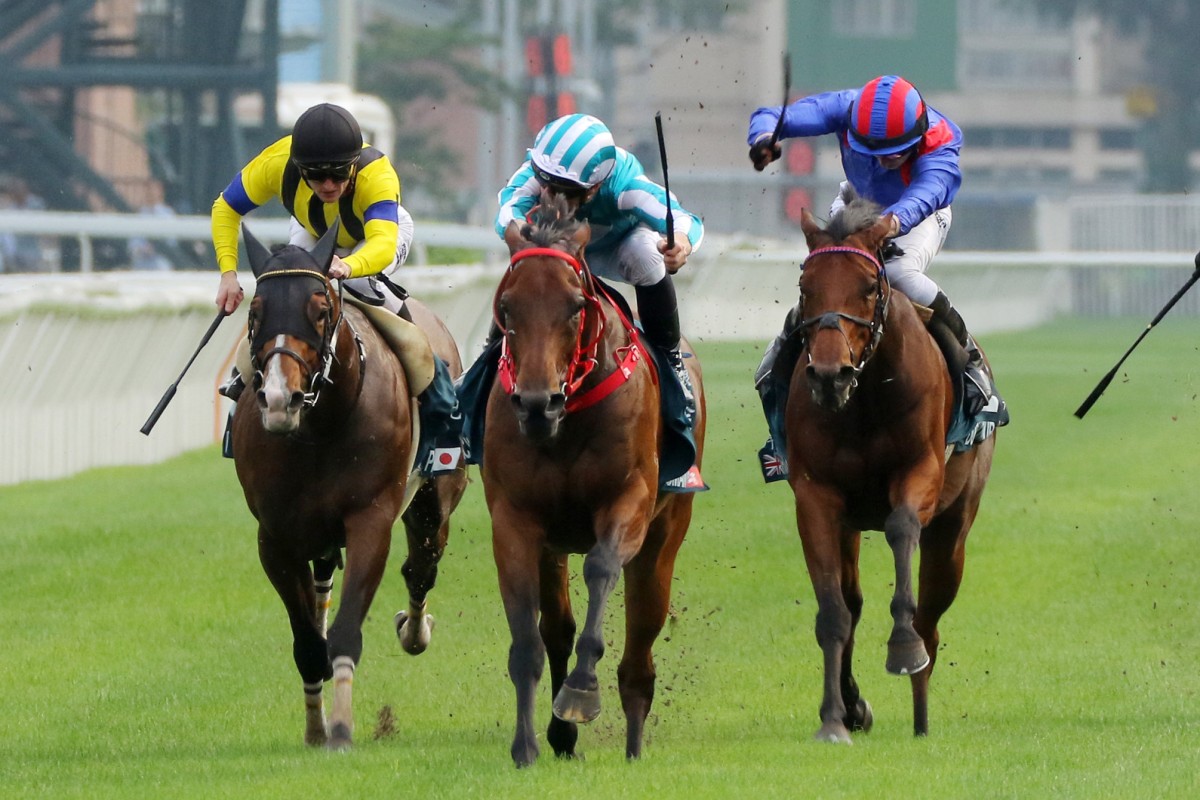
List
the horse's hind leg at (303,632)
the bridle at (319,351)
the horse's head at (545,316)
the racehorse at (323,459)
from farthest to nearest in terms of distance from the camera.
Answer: the horse's hind leg at (303,632) → the racehorse at (323,459) → the bridle at (319,351) → the horse's head at (545,316)

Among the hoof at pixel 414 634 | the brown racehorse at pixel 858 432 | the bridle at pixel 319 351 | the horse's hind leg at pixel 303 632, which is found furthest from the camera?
the hoof at pixel 414 634

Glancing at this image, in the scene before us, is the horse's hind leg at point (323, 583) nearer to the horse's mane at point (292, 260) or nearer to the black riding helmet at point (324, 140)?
the black riding helmet at point (324, 140)

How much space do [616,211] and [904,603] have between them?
1589 millimetres

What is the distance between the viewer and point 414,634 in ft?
28.5

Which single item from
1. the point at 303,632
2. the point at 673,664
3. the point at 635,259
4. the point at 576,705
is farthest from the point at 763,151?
the point at 673,664

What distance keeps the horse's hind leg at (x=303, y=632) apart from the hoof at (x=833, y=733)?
160 cm

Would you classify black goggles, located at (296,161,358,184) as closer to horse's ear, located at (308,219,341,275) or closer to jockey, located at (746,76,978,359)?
horse's ear, located at (308,219,341,275)

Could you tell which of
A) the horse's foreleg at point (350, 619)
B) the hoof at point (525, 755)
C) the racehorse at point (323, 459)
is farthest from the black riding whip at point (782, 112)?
the hoof at point (525, 755)

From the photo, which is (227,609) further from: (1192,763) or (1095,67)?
(1095,67)

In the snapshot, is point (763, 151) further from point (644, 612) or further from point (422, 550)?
point (422, 550)

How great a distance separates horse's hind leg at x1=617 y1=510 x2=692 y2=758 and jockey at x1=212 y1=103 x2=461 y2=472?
845 mm

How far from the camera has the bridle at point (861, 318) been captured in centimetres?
670

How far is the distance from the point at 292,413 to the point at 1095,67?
1989 inches

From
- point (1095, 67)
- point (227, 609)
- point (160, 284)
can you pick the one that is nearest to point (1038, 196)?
point (1095, 67)
